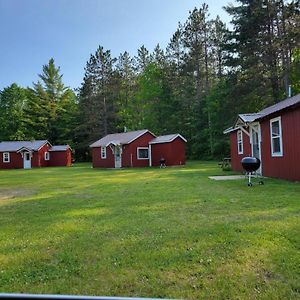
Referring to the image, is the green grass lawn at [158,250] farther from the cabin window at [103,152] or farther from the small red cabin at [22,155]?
the small red cabin at [22,155]

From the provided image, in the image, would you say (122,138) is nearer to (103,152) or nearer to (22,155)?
(103,152)

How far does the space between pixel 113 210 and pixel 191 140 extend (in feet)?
114

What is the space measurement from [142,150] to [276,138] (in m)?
19.4

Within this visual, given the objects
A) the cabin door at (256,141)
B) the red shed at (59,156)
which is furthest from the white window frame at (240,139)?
the red shed at (59,156)

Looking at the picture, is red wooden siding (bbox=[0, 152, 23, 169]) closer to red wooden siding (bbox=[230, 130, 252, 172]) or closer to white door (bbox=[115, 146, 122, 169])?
white door (bbox=[115, 146, 122, 169])

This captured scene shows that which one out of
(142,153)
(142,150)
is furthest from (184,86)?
(142,153)

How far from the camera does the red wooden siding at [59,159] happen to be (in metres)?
42.5

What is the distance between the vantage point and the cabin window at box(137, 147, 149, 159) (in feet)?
104

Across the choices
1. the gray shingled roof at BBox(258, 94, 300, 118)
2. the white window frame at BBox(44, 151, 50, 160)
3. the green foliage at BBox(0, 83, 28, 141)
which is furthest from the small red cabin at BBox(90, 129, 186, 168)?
the green foliage at BBox(0, 83, 28, 141)

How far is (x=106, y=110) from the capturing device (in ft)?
155

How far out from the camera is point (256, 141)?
16125mm

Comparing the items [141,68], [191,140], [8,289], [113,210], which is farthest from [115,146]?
[8,289]

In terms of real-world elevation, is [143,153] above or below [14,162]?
above

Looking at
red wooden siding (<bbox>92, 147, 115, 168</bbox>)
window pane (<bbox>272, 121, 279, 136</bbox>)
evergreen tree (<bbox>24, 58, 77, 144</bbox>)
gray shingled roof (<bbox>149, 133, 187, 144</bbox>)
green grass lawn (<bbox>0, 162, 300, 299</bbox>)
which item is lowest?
green grass lawn (<bbox>0, 162, 300, 299</bbox>)
